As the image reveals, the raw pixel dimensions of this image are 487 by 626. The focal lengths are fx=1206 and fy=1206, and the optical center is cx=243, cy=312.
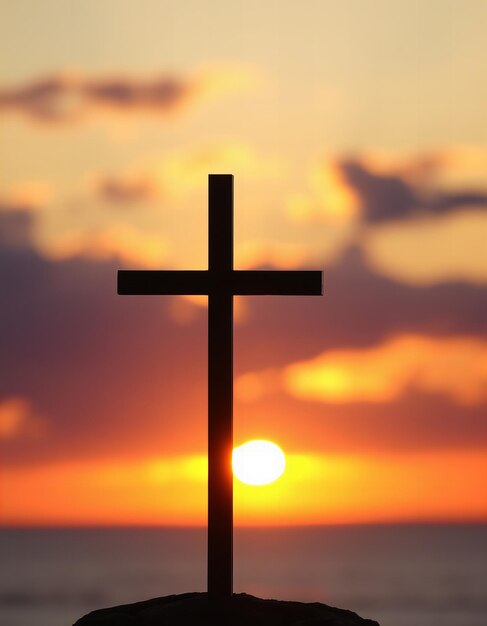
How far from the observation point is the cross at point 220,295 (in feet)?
41.3

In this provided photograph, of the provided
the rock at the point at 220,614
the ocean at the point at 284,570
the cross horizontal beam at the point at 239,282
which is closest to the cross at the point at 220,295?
the cross horizontal beam at the point at 239,282

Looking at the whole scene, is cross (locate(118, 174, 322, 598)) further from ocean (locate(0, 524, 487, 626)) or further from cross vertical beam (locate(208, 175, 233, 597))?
ocean (locate(0, 524, 487, 626))

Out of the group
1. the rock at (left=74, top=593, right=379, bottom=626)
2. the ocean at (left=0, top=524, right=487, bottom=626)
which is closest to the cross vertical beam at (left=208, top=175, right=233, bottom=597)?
the rock at (left=74, top=593, right=379, bottom=626)

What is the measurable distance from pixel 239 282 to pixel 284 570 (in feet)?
192

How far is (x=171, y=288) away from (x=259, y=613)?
143 inches

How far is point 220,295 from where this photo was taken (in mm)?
13039

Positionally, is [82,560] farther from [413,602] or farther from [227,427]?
[227,427]

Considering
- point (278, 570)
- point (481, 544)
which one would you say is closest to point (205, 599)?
point (278, 570)

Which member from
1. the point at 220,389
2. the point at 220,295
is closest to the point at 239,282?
the point at 220,295

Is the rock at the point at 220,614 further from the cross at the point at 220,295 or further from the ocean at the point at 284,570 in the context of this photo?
the ocean at the point at 284,570

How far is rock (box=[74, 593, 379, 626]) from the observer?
11.8m

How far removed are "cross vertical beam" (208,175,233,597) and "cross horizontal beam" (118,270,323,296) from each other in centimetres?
3

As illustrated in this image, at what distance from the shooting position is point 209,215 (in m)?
13.1

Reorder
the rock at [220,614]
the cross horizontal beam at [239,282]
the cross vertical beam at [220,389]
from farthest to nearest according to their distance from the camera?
the cross horizontal beam at [239,282]
the cross vertical beam at [220,389]
the rock at [220,614]
